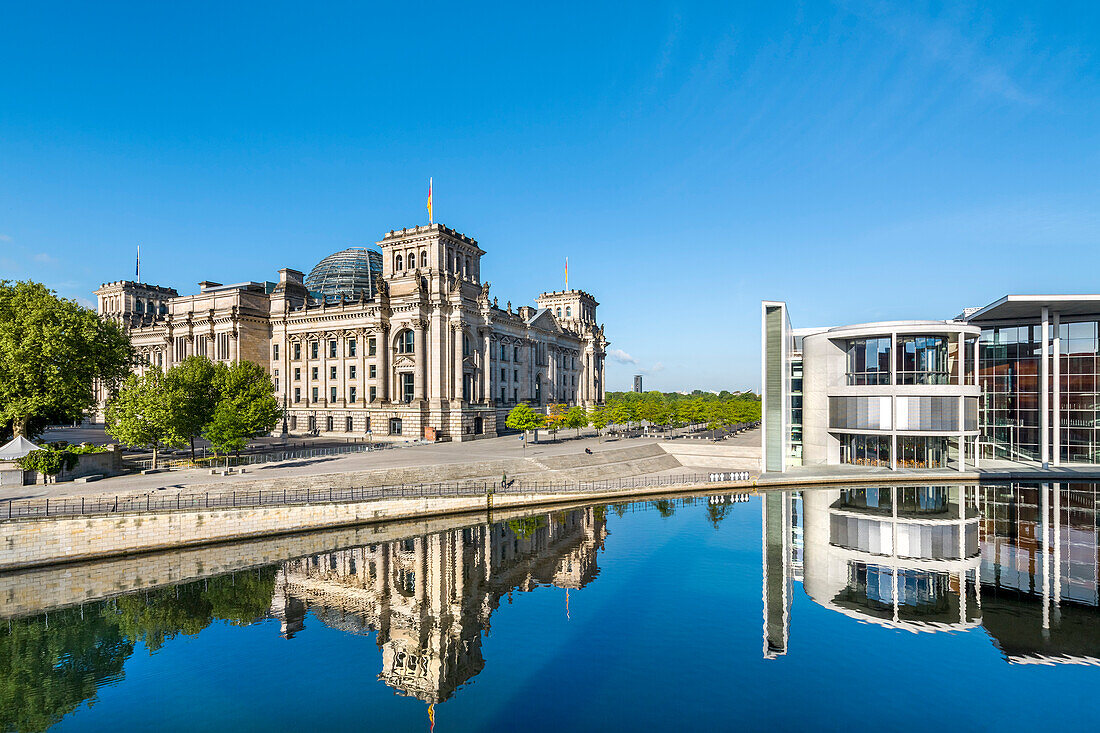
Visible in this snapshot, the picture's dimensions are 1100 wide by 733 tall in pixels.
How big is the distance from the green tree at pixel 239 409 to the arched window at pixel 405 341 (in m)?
19.7

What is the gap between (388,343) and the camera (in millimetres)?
80375

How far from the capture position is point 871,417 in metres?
56.9

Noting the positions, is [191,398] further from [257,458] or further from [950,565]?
[950,565]

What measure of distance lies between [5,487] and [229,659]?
30.8m

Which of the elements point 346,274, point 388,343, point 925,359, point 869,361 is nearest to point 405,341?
point 388,343

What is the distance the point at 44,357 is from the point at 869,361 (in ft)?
255

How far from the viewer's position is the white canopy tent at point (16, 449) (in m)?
40.1

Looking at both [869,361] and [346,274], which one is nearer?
[869,361]

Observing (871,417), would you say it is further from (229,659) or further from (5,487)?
(5,487)

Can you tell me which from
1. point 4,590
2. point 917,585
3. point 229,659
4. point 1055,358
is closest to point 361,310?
point 4,590

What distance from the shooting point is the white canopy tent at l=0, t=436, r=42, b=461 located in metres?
40.1

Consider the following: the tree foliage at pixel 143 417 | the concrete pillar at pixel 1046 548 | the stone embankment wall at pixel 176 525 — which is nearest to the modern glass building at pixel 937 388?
the concrete pillar at pixel 1046 548

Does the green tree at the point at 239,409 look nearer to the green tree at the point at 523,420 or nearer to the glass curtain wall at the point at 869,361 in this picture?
the green tree at the point at 523,420

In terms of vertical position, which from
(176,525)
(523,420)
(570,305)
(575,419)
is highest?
(570,305)
